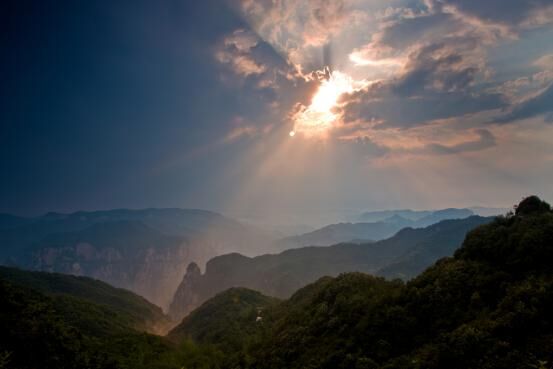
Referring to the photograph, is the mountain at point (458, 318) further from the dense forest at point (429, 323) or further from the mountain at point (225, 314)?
the mountain at point (225, 314)

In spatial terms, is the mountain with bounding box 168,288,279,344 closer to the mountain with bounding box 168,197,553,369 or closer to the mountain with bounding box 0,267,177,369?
the mountain with bounding box 0,267,177,369

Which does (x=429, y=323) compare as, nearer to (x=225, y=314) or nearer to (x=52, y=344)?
(x=52, y=344)

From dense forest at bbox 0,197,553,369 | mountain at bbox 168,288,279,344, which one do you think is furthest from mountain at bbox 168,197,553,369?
mountain at bbox 168,288,279,344

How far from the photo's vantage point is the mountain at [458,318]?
21.5m

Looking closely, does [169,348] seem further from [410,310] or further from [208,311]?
[208,311]

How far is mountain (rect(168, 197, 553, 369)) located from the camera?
70.4 ft

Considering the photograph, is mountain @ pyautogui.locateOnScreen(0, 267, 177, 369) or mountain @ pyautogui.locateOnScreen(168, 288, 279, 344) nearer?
mountain @ pyautogui.locateOnScreen(0, 267, 177, 369)

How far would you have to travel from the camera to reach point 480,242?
127 ft

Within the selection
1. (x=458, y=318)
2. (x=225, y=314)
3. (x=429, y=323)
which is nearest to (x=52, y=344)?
(x=429, y=323)

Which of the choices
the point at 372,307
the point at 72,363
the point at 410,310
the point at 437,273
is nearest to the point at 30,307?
the point at 72,363

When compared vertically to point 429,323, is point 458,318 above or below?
above

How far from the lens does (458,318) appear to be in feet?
94.6

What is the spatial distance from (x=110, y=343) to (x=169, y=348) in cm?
1425

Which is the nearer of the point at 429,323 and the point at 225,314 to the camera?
the point at 429,323
